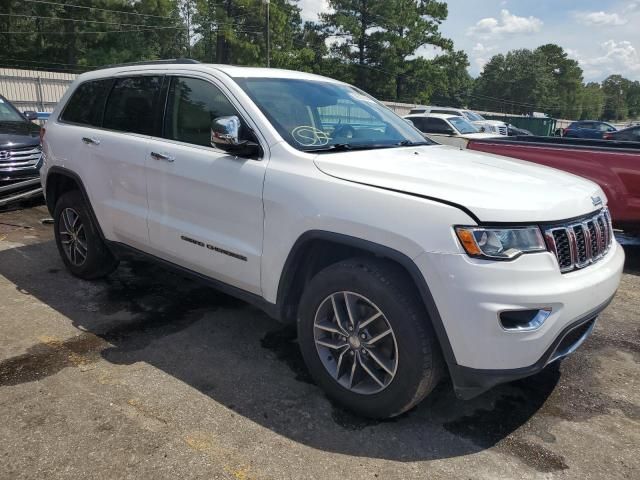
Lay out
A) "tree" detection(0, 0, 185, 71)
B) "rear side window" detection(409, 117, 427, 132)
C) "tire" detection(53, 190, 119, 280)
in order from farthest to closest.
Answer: "tree" detection(0, 0, 185, 71)
"rear side window" detection(409, 117, 427, 132)
"tire" detection(53, 190, 119, 280)

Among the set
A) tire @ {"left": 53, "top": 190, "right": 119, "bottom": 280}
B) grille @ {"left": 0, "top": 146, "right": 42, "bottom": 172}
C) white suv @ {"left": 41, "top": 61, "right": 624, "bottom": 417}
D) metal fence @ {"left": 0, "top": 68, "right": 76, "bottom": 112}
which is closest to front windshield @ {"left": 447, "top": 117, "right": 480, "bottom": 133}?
grille @ {"left": 0, "top": 146, "right": 42, "bottom": 172}

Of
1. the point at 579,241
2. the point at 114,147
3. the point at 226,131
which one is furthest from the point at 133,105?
the point at 579,241

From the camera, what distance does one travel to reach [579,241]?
2668 mm

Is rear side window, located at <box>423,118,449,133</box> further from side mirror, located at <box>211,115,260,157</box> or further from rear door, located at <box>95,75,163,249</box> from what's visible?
side mirror, located at <box>211,115,260,157</box>

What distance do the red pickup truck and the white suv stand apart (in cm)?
285

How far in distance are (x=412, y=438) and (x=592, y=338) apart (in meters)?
2.09

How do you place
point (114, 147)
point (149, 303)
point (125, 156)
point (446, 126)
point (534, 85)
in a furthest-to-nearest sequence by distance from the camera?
point (534, 85) < point (446, 126) < point (149, 303) < point (114, 147) < point (125, 156)

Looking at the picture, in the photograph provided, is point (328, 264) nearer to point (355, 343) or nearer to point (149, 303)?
point (355, 343)

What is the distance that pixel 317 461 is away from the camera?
8.39 feet

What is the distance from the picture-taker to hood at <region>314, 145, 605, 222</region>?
8.02ft

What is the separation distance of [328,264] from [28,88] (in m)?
23.4

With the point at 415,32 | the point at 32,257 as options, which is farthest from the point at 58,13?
the point at 32,257

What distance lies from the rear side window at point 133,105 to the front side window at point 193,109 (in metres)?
A: 0.21

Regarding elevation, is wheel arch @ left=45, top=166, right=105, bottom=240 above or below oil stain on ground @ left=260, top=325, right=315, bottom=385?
above
